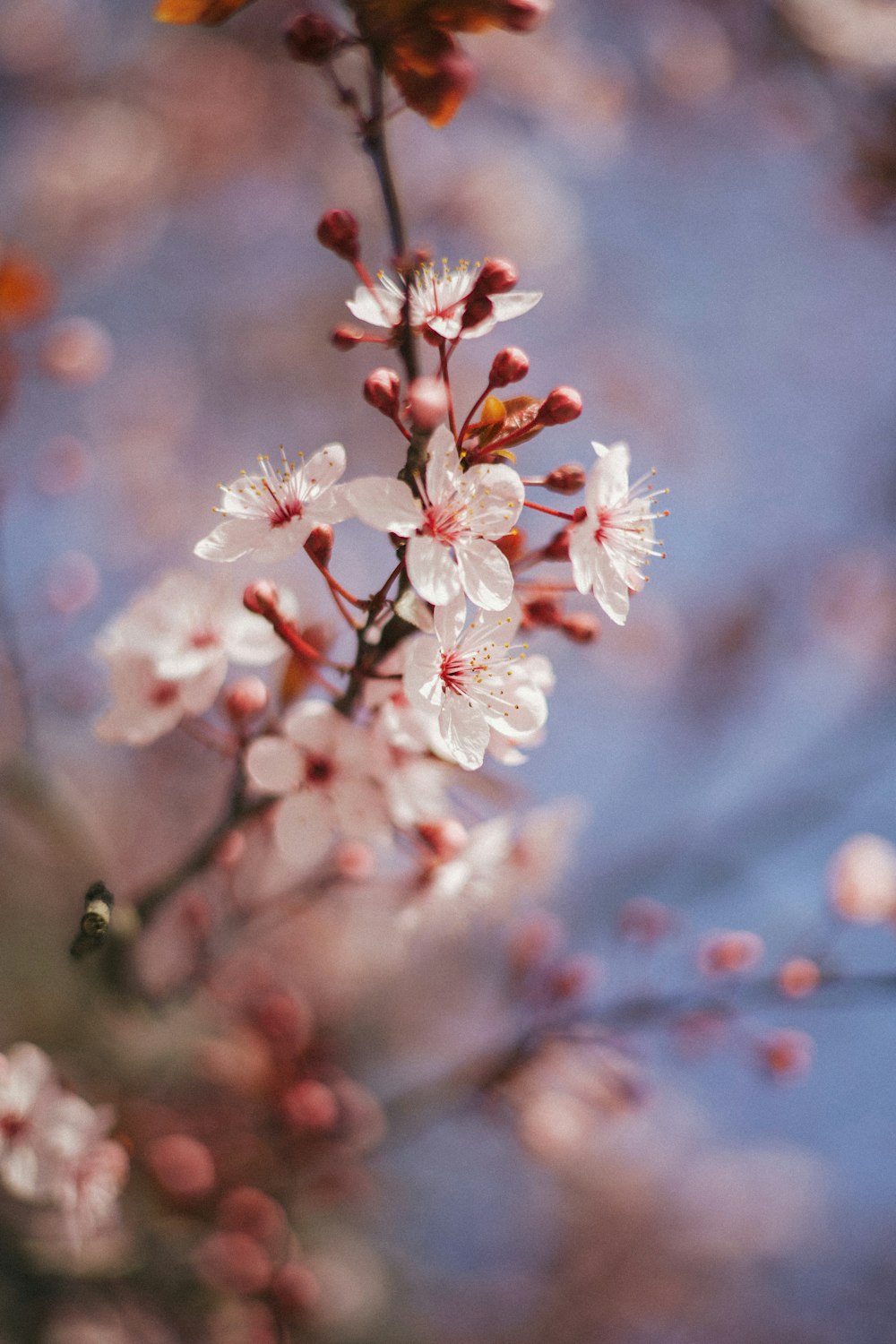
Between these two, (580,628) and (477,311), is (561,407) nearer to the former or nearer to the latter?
(477,311)

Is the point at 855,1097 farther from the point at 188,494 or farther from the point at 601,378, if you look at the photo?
the point at 188,494

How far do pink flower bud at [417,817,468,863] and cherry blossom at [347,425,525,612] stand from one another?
26cm

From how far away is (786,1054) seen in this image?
0.97m

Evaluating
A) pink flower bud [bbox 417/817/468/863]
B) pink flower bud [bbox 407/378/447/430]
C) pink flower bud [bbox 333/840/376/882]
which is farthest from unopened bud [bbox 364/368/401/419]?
pink flower bud [bbox 333/840/376/882]

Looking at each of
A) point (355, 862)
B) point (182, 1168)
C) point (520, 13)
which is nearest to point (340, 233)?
point (520, 13)

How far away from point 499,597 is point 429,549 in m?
0.06

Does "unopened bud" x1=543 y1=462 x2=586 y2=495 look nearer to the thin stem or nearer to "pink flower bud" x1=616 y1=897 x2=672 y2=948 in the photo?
the thin stem

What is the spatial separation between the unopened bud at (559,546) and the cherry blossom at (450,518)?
84 millimetres

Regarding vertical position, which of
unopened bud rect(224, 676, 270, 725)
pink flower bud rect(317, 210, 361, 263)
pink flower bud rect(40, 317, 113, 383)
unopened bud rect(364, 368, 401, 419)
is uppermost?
pink flower bud rect(40, 317, 113, 383)

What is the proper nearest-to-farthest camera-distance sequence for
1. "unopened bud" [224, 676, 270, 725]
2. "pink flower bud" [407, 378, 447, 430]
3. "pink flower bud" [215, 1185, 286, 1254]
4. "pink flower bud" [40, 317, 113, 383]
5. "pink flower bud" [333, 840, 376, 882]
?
"pink flower bud" [407, 378, 447, 430]
"unopened bud" [224, 676, 270, 725]
"pink flower bud" [333, 840, 376, 882]
"pink flower bud" [215, 1185, 286, 1254]
"pink flower bud" [40, 317, 113, 383]

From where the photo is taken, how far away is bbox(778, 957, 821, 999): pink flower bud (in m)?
0.92

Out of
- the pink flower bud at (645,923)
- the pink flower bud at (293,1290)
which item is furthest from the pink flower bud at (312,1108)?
the pink flower bud at (645,923)

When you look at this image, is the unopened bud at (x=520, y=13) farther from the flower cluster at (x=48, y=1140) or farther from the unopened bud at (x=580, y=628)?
the flower cluster at (x=48, y=1140)

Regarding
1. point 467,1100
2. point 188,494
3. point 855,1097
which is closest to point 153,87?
point 188,494
